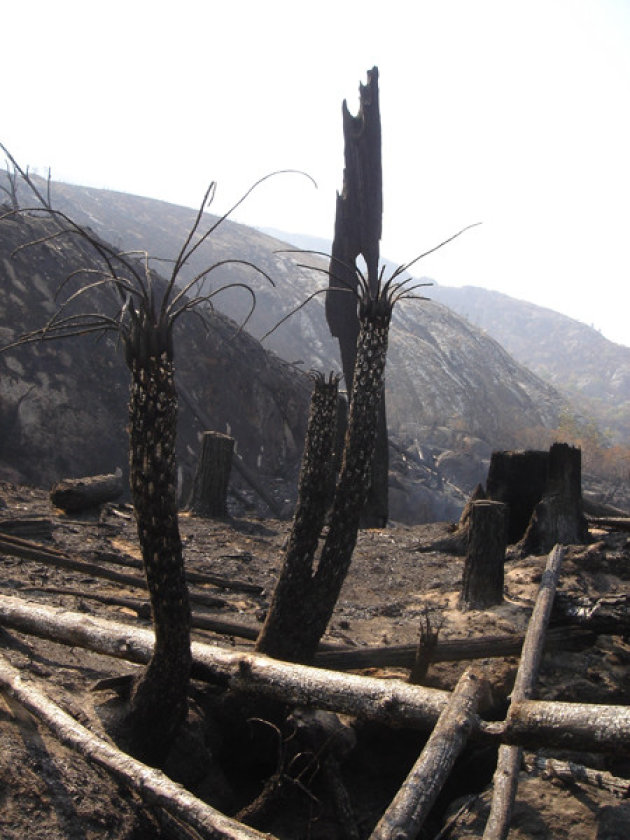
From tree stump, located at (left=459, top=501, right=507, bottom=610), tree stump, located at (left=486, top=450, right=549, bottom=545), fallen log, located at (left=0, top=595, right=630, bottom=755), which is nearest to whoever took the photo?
fallen log, located at (left=0, top=595, right=630, bottom=755)

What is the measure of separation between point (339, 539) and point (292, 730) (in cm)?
135

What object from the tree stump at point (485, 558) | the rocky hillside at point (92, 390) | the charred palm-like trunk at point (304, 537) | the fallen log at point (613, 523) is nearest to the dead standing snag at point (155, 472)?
the charred palm-like trunk at point (304, 537)

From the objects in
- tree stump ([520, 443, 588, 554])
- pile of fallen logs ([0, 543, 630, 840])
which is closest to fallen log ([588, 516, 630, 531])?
tree stump ([520, 443, 588, 554])

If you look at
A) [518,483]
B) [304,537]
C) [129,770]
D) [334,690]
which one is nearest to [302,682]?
[334,690]

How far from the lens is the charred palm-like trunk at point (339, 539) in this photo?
17.8 ft

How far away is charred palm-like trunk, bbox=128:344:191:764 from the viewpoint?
13.1ft

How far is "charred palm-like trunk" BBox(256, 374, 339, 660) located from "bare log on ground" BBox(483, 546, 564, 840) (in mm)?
1656

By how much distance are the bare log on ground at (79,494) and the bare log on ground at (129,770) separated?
637 centimetres

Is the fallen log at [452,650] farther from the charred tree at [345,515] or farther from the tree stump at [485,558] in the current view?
the tree stump at [485,558]

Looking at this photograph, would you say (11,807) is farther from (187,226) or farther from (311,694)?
(187,226)

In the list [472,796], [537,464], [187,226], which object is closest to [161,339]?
[472,796]

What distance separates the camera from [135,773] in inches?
148

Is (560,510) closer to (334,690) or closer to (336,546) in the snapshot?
(336,546)

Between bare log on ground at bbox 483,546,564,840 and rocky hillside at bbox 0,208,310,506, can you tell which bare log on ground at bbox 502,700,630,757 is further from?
rocky hillside at bbox 0,208,310,506
